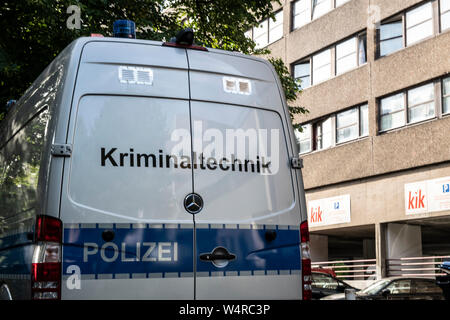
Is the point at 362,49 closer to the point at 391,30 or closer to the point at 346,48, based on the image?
the point at 346,48

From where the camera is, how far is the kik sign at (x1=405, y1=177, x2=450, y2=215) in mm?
22578

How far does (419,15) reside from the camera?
2439cm

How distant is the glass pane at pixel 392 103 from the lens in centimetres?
2506

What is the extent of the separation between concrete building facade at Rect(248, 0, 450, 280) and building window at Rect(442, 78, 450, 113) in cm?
5

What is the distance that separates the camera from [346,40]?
28094 mm

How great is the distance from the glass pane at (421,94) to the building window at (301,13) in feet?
24.2

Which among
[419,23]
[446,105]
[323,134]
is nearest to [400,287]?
[446,105]

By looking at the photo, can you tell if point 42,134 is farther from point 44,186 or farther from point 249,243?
point 249,243

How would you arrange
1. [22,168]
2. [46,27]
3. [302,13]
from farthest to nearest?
[302,13], [46,27], [22,168]

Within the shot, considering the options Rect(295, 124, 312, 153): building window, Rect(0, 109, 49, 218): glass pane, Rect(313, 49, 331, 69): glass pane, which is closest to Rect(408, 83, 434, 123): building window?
Rect(313, 49, 331, 69): glass pane

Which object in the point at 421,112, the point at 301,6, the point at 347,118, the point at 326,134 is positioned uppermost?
the point at 301,6

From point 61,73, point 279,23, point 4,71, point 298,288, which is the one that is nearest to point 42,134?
point 61,73

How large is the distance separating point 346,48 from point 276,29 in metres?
5.42

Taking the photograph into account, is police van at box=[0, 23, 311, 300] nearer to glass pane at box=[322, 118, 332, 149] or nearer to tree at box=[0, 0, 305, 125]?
tree at box=[0, 0, 305, 125]
